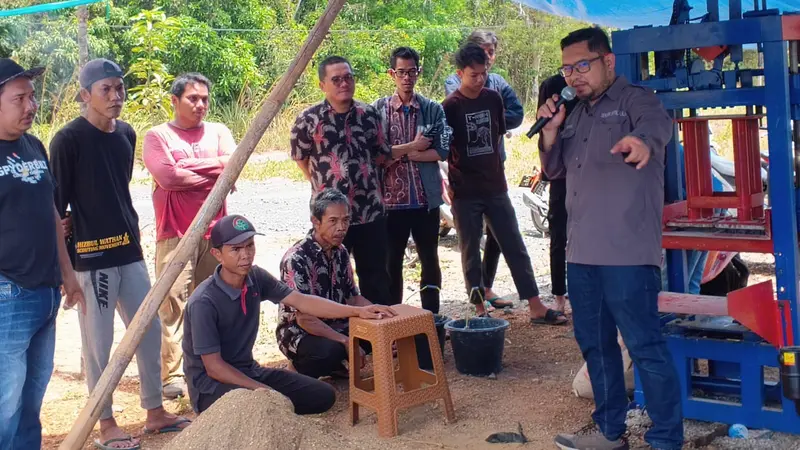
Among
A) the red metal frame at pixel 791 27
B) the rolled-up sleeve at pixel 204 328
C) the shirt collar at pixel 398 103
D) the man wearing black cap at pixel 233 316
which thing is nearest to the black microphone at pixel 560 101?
the red metal frame at pixel 791 27

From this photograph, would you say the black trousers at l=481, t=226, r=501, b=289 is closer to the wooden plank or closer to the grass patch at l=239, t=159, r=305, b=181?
the wooden plank

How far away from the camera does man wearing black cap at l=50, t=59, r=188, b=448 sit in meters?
4.45

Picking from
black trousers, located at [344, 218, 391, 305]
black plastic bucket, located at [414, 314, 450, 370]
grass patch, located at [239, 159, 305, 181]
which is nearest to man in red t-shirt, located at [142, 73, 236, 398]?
black trousers, located at [344, 218, 391, 305]

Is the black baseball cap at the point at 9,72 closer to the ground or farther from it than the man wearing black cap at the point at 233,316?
farther from it

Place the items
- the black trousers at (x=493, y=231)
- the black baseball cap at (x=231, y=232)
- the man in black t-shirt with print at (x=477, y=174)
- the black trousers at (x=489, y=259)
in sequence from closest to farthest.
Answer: the black baseball cap at (x=231, y=232) → the man in black t-shirt with print at (x=477, y=174) → the black trousers at (x=493, y=231) → the black trousers at (x=489, y=259)

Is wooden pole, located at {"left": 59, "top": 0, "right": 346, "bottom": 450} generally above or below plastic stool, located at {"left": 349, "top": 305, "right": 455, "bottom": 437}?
above

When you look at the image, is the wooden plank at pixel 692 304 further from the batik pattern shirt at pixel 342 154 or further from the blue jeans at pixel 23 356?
the blue jeans at pixel 23 356

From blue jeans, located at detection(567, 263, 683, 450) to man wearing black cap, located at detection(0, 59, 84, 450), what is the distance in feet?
7.48

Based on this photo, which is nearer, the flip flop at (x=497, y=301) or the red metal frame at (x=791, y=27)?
the red metal frame at (x=791, y=27)

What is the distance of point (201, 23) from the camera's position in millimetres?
19062

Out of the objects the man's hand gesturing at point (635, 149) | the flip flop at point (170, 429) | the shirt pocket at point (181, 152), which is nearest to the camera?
the man's hand gesturing at point (635, 149)

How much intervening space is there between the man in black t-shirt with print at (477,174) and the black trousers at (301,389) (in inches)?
67.1

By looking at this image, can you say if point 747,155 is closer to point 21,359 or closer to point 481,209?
point 481,209

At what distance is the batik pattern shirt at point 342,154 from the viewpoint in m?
5.63
